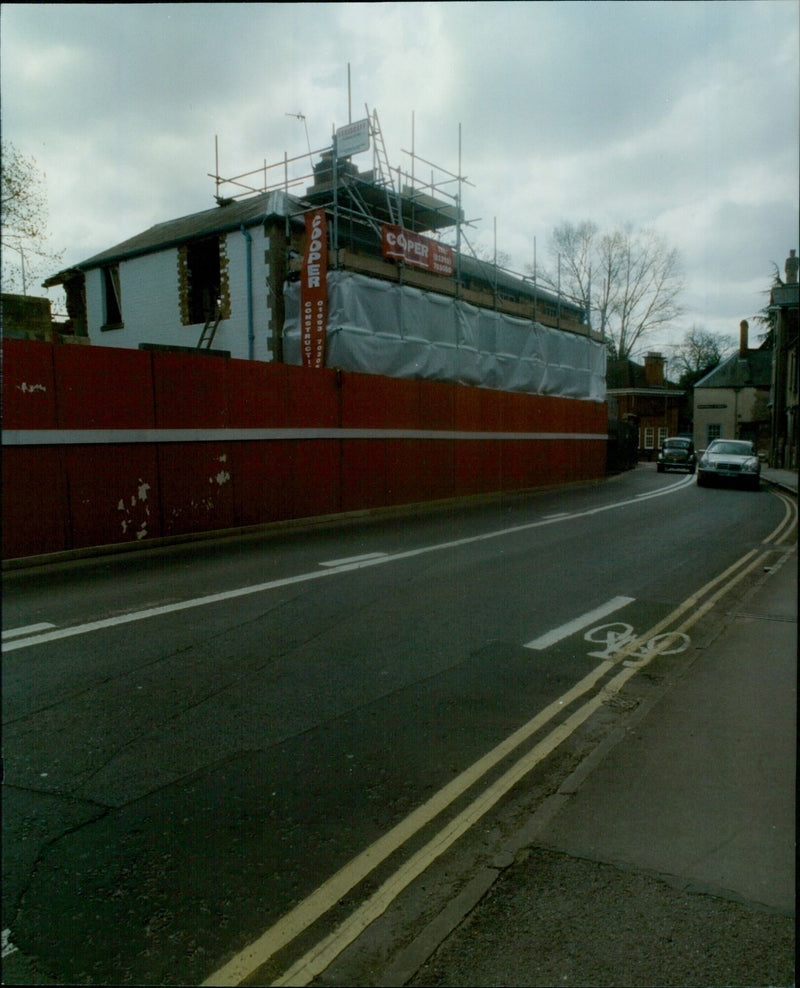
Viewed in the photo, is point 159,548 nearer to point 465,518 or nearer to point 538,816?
point 465,518

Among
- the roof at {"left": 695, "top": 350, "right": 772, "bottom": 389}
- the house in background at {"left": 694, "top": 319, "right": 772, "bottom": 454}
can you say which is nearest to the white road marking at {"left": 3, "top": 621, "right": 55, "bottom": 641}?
the house in background at {"left": 694, "top": 319, "right": 772, "bottom": 454}

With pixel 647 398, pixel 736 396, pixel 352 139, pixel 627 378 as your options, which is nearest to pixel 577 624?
pixel 352 139

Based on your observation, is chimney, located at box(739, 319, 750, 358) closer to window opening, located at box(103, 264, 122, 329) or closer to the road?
window opening, located at box(103, 264, 122, 329)

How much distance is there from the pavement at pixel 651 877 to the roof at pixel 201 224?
18525 mm

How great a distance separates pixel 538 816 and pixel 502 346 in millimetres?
24362

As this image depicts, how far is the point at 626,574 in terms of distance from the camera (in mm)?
9359

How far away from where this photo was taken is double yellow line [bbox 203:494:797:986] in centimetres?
243

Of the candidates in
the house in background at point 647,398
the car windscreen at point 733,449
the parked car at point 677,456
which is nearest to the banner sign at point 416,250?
the car windscreen at point 733,449

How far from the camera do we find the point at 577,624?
22.6ft

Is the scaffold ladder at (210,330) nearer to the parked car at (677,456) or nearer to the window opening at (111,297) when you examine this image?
the window opening at (111,297)

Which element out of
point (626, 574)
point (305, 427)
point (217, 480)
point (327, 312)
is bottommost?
point (626, 574)

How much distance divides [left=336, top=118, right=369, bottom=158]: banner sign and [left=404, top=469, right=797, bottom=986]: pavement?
18.1m

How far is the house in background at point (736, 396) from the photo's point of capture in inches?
2175

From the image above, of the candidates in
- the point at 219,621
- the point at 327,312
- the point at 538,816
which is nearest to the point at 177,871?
the point at 538,816
